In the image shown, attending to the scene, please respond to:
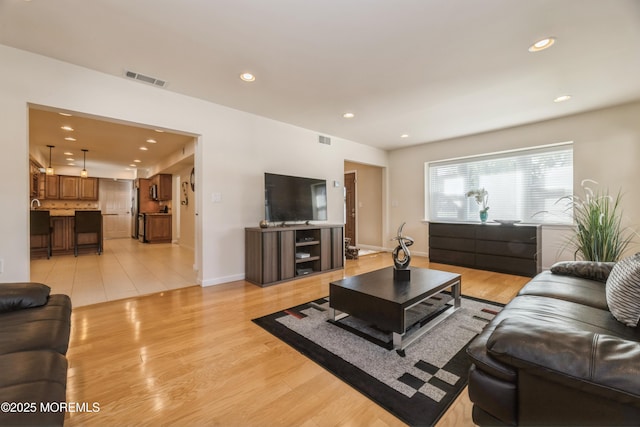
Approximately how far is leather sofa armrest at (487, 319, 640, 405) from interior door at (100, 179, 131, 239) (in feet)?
37.5

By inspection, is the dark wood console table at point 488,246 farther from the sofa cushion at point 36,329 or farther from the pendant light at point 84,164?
the pendant light at point 84,164

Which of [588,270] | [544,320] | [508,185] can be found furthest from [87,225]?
[508,185]

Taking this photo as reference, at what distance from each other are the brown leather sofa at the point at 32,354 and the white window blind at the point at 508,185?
18.6 ft

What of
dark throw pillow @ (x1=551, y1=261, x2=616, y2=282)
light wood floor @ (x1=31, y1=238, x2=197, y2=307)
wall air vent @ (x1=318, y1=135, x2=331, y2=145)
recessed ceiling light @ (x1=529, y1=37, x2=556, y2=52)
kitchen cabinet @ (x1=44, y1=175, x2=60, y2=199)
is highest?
recessed ceiling light @ (x1=529, y1=37, x2=556, y2=52)

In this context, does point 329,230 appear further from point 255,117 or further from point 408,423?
point 408,423

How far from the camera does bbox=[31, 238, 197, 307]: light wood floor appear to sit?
3340 millimetres

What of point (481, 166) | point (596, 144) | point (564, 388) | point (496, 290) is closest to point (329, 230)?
point (496, 290)

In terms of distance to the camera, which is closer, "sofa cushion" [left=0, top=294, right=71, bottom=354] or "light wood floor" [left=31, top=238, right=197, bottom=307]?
"sofa cushion" [left=0, top=294, right=71, bottom=354]

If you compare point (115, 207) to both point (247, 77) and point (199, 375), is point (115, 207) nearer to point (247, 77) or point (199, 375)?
point (247, 77)

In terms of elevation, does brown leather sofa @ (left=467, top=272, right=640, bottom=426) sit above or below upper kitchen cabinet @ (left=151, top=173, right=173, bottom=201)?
below

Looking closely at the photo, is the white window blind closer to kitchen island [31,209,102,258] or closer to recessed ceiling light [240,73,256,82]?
recessed ceiling light [240,73,256,82]

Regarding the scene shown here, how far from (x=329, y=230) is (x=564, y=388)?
3648 mm

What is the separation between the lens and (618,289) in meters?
1.42

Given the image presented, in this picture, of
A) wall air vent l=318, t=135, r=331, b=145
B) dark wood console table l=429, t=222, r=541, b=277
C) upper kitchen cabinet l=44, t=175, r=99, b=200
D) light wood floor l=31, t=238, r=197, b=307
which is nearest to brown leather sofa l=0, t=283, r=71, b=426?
light wood floor l=31, t=238, r=197, b=307
